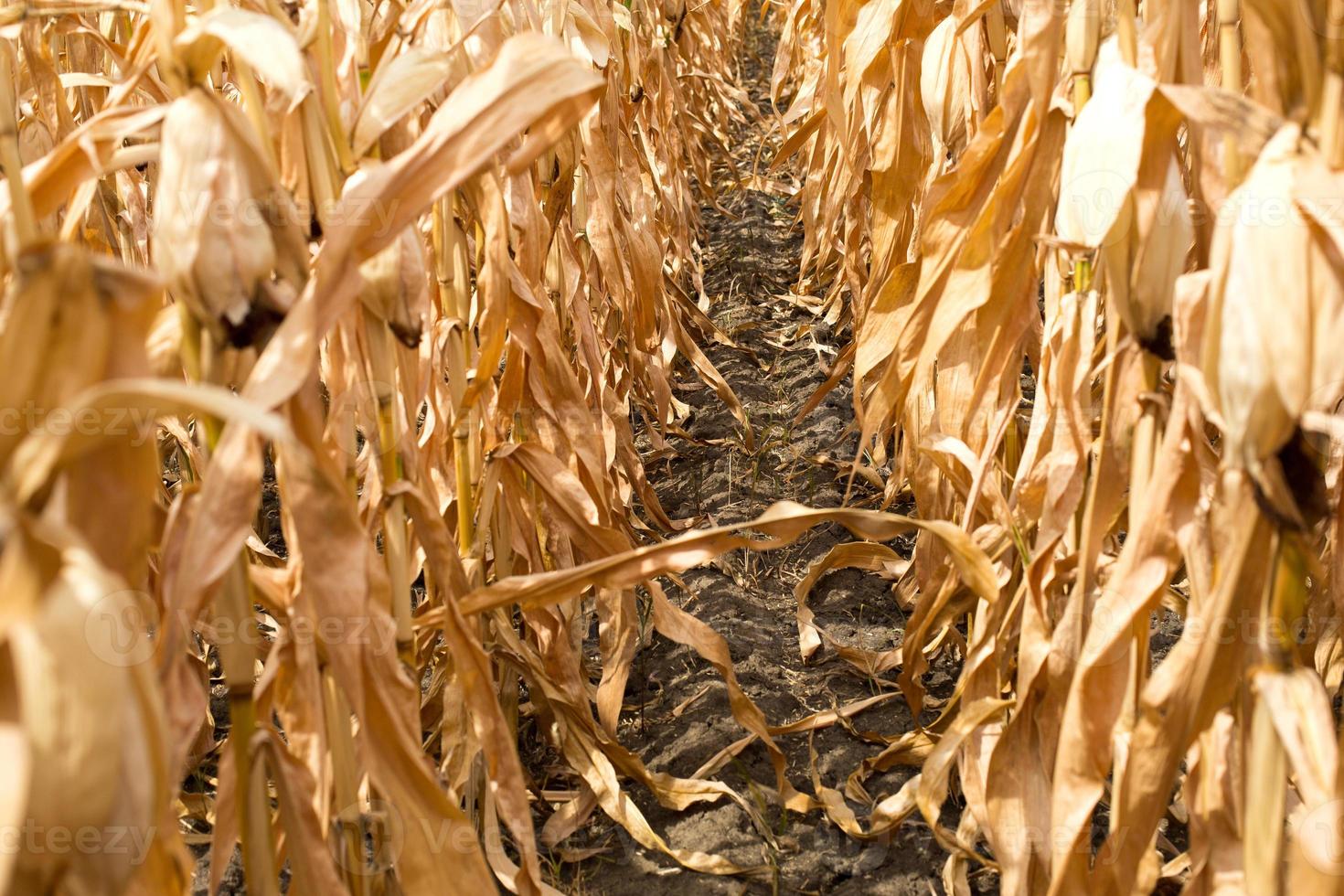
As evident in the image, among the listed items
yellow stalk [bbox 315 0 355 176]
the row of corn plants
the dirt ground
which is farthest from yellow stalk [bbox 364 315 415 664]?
the dirt ground

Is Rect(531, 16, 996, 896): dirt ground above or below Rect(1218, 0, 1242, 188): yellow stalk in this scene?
below

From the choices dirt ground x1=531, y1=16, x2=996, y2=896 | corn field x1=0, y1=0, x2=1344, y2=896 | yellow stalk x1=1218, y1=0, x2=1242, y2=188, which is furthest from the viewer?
dirt ground x1=531, y1=16, x2=996, y2=896

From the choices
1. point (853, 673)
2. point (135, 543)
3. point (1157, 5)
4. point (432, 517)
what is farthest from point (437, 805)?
point (853, 673)

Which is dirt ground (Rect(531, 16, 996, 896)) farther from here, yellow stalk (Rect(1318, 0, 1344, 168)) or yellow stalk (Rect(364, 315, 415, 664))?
yellow stalk (Rect(1318, 0, 1344, 168))

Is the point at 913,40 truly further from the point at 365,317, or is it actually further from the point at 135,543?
the point at 135,543

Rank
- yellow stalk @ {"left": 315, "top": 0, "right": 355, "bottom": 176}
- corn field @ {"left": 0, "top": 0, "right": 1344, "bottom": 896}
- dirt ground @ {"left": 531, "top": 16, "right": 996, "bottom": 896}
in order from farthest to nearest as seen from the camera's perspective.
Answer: dirt ground @ {"left": 531, "top": 16, "right": 996, "bottom": 896} → yellow stalk @ {"left": 315, "top": 0, "right": 355, "bottom": 176} → corn field @ {"left": 0, "top": 0, "right": 1344, "bottom": 896}

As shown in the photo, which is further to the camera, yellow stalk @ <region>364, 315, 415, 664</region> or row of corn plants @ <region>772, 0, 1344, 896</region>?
yellow stalk @ <region>364, 315, 415, 664</region>

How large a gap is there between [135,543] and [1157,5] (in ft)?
2.53

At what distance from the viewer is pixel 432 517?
0.90m

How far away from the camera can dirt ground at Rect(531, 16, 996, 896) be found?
1.32 meters

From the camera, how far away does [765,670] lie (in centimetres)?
166

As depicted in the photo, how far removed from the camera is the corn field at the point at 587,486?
1.84 ft

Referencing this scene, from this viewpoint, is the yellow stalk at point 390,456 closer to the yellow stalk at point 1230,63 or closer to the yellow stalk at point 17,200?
the yellow stalk at point 17,200

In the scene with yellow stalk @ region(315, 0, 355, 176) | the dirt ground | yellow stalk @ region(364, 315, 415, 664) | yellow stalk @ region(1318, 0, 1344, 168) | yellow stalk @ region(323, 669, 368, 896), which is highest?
yellow stalk @ region(315, 0, 355, 176)
